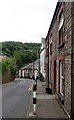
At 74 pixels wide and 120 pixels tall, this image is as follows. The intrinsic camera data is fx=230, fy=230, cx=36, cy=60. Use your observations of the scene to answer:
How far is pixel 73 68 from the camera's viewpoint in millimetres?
6734

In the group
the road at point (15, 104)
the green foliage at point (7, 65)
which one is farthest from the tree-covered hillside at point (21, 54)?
the road at point (15, 104)

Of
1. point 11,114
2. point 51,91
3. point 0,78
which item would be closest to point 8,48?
point 0,78

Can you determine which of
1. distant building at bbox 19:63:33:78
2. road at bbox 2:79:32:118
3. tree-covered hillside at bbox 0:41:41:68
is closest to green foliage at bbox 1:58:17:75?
road at bbox 2:79:32:118

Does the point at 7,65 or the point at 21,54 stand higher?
the point at 21,54

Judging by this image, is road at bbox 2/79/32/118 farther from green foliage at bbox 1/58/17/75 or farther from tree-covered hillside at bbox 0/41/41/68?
tree-covered hillside at bbox 0/41/41/68

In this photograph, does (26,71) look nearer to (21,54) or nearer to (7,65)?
(21,54)

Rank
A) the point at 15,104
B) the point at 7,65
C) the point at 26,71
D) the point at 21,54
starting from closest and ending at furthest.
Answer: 1. the point at 15,104
2. the point at 7,65
3. the point at 26,71
4. the point at 21,54

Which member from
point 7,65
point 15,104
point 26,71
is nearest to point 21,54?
point 26,71

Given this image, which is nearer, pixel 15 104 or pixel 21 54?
pixel 15 104

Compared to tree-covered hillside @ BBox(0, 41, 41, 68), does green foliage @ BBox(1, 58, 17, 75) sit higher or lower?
lower

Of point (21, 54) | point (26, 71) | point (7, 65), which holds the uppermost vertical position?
point (21, 54)

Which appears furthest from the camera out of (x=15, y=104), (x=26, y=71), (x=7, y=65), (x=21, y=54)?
(x=21, y=54)

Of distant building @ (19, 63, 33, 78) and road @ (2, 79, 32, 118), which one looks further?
distant building @ (19, 63, 33, 78)

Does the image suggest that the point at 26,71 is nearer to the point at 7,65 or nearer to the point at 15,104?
the point at 7,65
